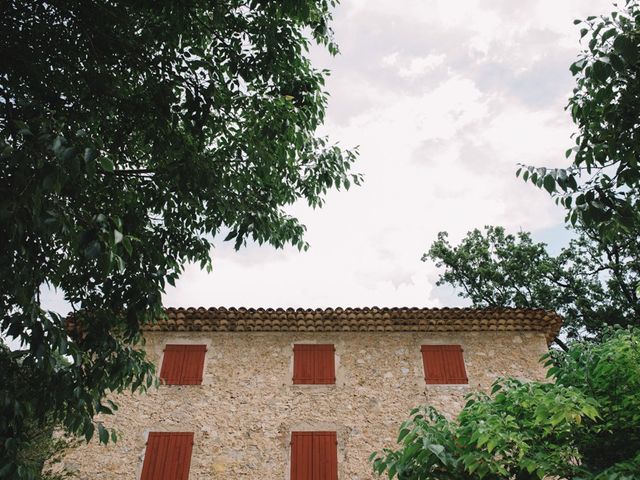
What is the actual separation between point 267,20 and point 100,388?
4.38 m

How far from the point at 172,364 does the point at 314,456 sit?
11.8 feet

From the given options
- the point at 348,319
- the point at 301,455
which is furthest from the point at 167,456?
the point at 348,319

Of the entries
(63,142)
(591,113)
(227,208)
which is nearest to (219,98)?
(227,208)

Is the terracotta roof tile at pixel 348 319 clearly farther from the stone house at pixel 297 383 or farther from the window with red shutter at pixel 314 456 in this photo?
the window with red shutter at pixel 314 456

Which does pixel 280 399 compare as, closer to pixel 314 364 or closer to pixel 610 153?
pixel 314 364

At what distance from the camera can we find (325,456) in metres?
8.99

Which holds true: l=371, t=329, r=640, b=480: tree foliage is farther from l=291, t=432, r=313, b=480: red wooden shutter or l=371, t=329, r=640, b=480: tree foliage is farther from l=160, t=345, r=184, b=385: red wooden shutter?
l=160, t=345, r=184, b=385: red wooden shutter

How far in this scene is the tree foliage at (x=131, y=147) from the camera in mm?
4043

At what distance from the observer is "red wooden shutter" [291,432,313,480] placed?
880cm

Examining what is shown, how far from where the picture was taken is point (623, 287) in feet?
50.6

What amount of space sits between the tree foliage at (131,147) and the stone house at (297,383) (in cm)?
449

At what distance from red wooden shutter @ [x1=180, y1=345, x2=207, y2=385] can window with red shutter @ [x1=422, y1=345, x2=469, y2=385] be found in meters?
4.85

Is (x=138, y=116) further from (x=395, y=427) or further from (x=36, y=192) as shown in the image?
(x=395, y=427)

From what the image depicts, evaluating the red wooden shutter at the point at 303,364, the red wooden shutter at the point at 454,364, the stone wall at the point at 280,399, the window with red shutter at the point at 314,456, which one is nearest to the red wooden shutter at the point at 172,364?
the stone wall at the point at 280,399
